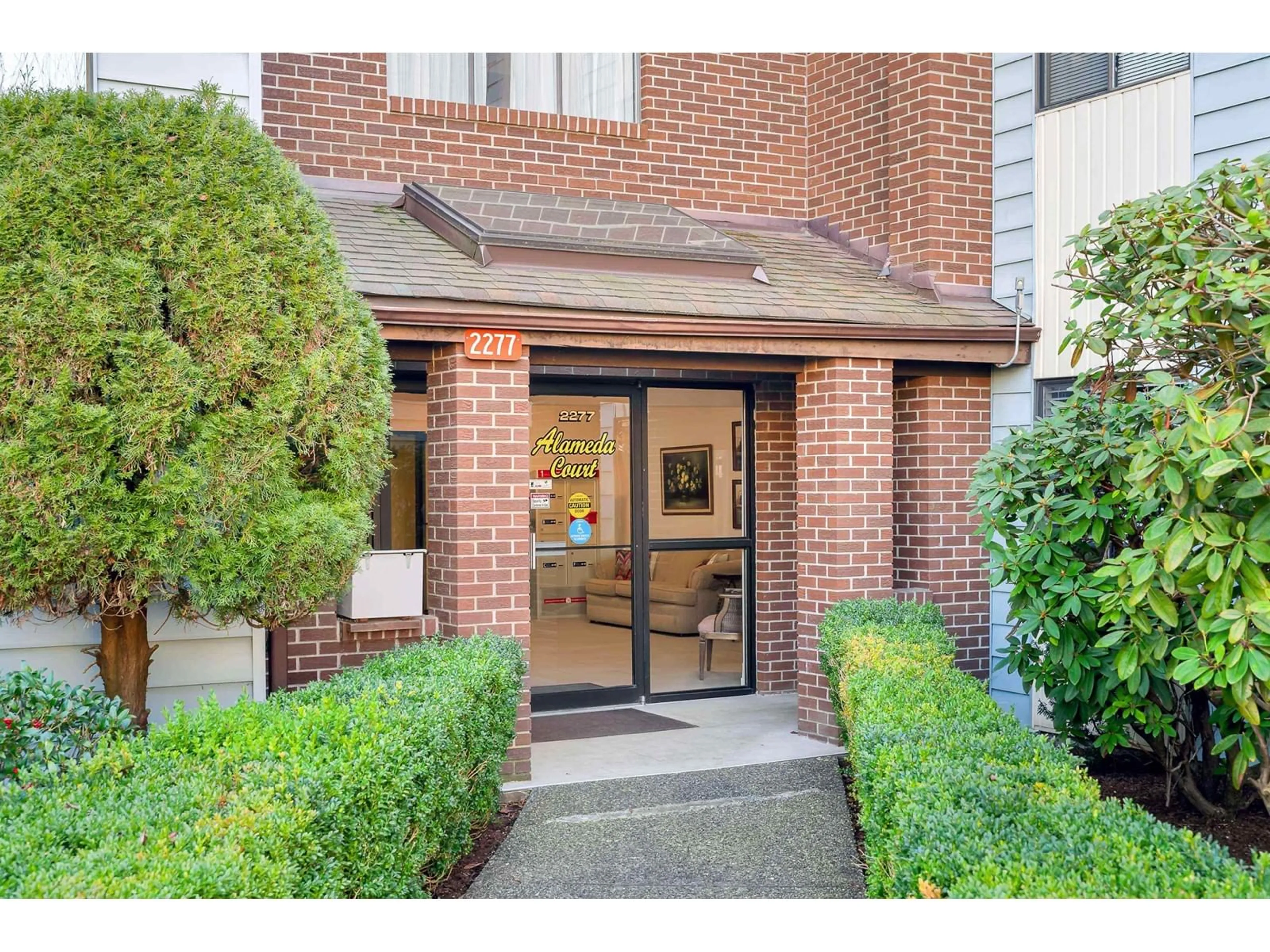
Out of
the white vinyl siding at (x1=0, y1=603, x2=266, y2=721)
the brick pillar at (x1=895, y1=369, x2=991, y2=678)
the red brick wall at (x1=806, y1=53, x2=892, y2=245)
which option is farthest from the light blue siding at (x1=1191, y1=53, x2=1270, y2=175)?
the white vinyl siding at (x1=0, y1=603, x2=266, y2=721)

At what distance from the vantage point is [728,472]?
32.7 ft

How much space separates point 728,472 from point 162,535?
5.83 metres

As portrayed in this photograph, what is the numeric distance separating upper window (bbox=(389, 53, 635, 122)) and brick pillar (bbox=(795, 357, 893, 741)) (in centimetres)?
292

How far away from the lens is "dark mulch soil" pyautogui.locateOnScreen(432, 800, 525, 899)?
5.17 metres

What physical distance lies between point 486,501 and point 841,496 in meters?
2.55

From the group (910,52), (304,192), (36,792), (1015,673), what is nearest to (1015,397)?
(1015,673)

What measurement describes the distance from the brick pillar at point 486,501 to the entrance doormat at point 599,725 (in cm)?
124

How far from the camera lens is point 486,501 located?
706cm

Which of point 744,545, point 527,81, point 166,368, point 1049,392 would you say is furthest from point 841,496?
point 166,368

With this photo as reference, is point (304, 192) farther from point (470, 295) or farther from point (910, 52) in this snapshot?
point (910, 52)

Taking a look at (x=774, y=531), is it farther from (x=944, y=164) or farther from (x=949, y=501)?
(x=944, y=164)

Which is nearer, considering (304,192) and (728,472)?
(304,192)


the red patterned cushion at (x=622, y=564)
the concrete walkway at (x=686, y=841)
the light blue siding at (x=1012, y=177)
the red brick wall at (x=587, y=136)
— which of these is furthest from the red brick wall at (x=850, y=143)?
the concrete walkway at (x=686, y=841)

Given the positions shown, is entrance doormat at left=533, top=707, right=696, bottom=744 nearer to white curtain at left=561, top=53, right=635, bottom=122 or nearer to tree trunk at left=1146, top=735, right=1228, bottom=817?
tree trunk at left=1146, top=735, right=1228, bottom=817
